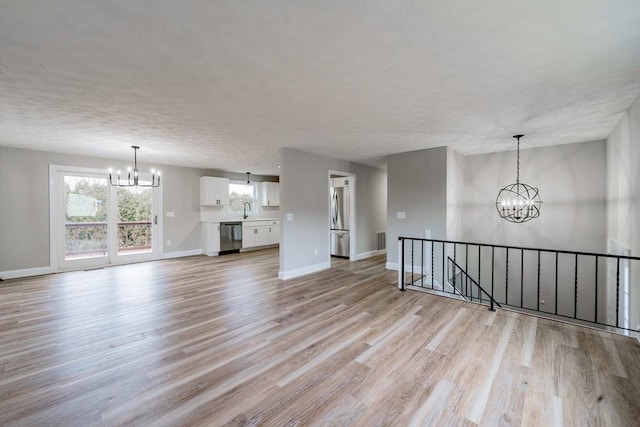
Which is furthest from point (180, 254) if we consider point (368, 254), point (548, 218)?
point (548, 218)

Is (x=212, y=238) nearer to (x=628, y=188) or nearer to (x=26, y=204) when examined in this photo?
(x=26, y=204)

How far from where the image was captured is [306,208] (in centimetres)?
545

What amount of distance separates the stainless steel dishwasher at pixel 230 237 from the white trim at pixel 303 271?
3341 millimetres

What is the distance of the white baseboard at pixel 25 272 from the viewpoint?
5.01 m

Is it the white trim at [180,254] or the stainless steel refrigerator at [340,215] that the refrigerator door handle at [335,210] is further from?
the white trim at [180,254]

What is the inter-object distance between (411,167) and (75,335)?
18.7 ft

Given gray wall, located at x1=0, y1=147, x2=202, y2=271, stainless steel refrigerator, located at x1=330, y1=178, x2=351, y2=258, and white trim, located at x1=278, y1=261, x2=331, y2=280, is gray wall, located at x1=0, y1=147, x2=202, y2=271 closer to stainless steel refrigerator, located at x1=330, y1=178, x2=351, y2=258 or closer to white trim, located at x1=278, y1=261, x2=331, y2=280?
white trim, located at x1=278, y1=261, x2=331, y2=280

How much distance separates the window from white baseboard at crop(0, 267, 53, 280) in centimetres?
446

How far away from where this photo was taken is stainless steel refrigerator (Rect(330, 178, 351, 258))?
6984 millimetres

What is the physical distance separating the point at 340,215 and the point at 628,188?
507 centimetres

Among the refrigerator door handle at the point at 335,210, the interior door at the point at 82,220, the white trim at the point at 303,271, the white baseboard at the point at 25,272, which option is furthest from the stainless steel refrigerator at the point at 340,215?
the white baseboard at the point at 25,272

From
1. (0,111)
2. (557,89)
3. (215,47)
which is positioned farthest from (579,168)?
(0,111)

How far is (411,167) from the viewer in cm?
547

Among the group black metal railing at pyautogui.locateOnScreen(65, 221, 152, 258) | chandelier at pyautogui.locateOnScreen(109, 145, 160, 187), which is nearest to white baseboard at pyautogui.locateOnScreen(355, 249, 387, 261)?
chandelier at pyautogui.locateOnScreen(109, 145, 160, 187)
